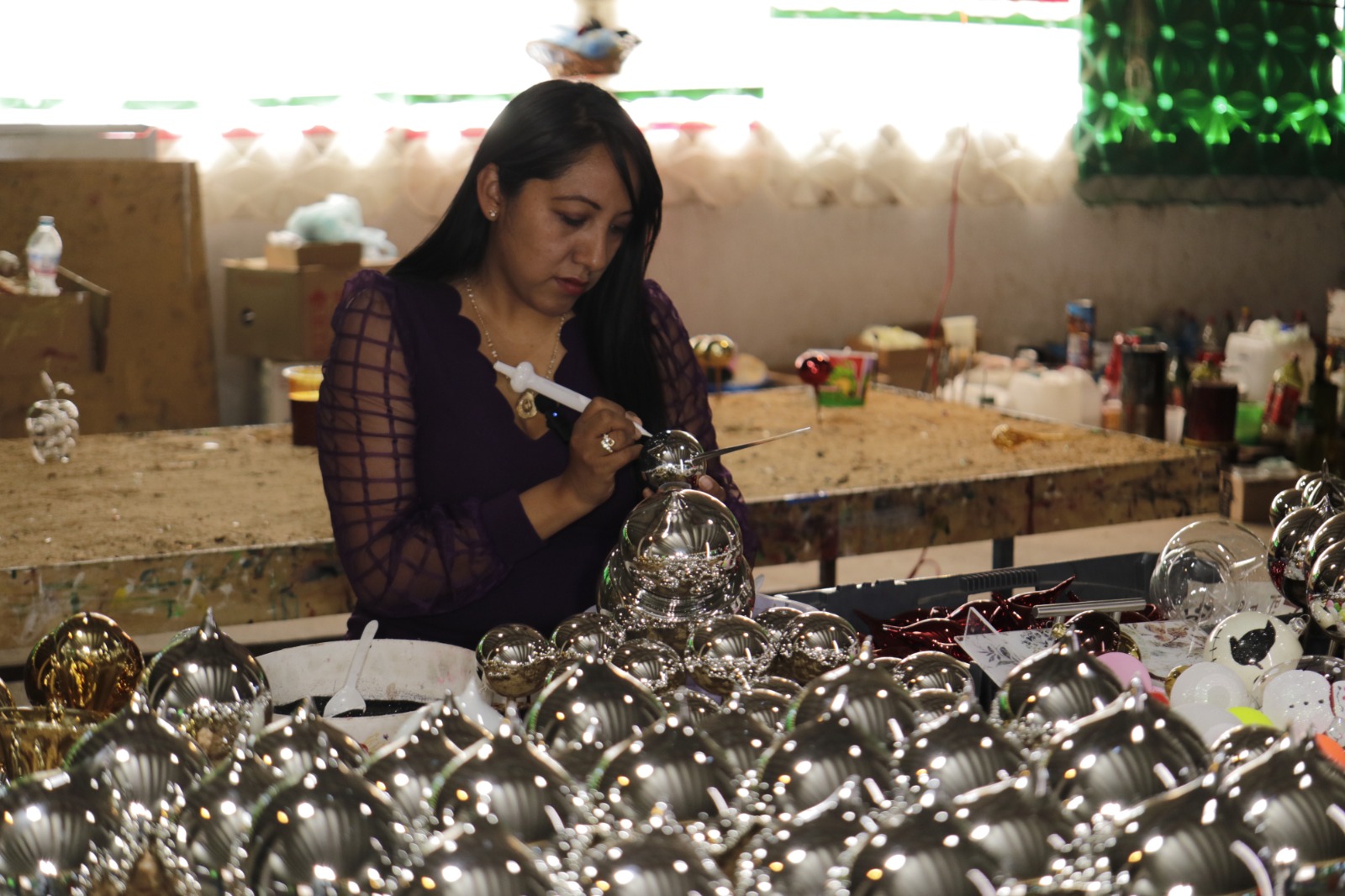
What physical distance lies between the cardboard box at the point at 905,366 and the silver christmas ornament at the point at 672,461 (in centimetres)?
357

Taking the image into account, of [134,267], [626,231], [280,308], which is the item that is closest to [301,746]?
[626,231]

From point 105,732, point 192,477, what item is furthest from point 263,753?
point 192,477

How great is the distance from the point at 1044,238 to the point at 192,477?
15.7 feet

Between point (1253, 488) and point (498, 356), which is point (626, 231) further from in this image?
point (1253, 488)

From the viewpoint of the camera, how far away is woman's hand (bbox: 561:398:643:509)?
1445mm

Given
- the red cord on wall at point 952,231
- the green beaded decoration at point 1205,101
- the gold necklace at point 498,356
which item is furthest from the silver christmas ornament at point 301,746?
the green beaded decoration at point 1205,101

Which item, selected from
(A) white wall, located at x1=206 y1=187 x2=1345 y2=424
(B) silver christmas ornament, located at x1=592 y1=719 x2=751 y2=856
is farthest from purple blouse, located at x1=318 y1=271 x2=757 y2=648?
(A) white wall, located at x1=206 y1=187 x2=1345 y2=424

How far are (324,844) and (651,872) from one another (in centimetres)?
14

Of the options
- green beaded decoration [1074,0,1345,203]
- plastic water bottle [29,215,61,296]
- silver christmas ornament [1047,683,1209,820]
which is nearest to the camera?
silver christmas ornament [1047,683,1209,820]

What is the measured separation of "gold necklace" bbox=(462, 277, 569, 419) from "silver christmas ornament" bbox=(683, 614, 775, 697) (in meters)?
0.77

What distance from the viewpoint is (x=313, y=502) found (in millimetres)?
2000

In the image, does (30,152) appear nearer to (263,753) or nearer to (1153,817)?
(263,753)

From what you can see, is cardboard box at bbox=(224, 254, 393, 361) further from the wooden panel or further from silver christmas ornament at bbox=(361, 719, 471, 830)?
silver christmas ornament at bbox=(361, 719, 471, 830)

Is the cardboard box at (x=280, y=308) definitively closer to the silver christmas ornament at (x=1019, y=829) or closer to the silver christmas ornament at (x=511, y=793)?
the silver christmas ornament at (x=511, y=793)
